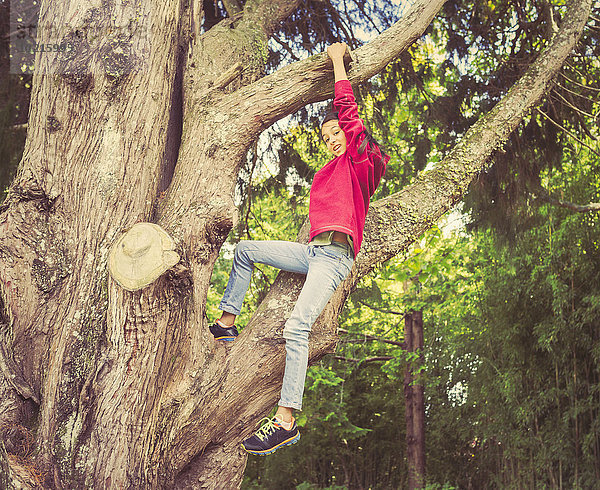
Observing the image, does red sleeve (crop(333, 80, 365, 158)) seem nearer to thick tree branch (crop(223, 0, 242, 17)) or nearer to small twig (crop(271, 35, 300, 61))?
thick tree branch (crop(223, 0, 242, 17))

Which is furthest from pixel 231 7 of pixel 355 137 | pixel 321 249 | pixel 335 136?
pixel 321 249

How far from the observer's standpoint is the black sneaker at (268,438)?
98.0 inches

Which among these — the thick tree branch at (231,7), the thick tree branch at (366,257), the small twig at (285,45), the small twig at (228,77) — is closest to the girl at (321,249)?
the thick tree branch at (366,257)

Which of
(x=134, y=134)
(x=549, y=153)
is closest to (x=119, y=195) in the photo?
(x=134, y=134)

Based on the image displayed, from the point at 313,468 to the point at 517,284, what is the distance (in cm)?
552

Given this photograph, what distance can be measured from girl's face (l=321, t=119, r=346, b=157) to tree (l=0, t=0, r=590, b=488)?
0.23 metres

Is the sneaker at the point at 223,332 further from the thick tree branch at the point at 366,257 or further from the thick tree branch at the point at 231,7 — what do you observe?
the thick tree branch at the point at 231,7

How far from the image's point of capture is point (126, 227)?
2.67m

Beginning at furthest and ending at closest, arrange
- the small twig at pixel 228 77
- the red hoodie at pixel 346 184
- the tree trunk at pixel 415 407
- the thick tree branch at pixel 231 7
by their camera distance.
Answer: the tree trunk at pixel 415 407 < the thick tree branch at pixel 231 7 < the small twig at pixel 228 77 < the red hoodie at pixel 346 184

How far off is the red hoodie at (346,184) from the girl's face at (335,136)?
0.07 m

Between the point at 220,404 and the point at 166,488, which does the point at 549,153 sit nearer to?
the point at 220,404

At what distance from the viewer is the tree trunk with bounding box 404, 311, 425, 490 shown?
29.1ft

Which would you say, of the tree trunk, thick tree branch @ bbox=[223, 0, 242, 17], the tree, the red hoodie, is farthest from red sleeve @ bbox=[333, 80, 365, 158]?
the tree trunk

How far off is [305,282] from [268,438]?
736 mm
